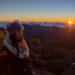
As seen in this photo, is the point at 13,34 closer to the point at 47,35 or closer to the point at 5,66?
the point at 5,66

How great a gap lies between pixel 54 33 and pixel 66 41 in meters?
13.1

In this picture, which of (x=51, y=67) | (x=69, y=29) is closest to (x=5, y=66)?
(x=51, y=67)

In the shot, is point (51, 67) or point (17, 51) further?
point (51, 67)

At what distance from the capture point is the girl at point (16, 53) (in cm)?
414

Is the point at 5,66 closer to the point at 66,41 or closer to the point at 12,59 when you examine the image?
the point at 12,59

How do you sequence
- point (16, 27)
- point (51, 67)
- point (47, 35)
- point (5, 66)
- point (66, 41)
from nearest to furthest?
1. point (5, 66)
2. point (16, 27)
3. point (51, 67)
4. point (66, 41)
5. point (47, 35)

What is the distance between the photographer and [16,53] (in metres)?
4.17

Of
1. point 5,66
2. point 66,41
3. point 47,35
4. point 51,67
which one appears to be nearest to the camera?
point 5,66

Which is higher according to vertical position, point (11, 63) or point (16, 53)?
point (16, 53)

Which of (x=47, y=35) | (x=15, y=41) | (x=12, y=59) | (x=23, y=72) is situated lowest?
(x=47, y=35)

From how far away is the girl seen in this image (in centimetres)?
414

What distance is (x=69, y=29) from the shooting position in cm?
6203

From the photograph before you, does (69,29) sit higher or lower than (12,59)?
lower

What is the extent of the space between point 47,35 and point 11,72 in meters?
49.8
